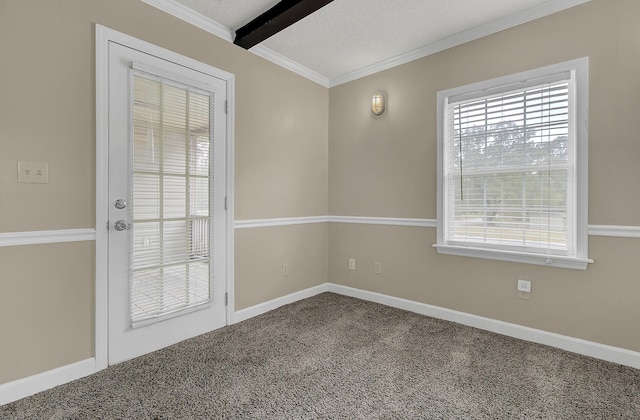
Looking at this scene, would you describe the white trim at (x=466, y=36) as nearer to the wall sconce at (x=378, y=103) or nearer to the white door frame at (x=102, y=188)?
the wall sconce at (x=378, y=103)

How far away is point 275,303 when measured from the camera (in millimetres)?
3199

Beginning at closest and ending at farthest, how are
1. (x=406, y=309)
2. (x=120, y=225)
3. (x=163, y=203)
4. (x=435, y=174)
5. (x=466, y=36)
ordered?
1. (x=120, y=225)
2. (x=163, y=203)
3. (x=466, y=36)
4. (x=435, y=174)
5. (x=406, y=309)

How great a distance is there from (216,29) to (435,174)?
→ 2.29 meters

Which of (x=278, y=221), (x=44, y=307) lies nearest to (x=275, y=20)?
(x=278, y=221)

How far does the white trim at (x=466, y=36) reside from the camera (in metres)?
2.32

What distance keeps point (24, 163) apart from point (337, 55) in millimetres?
2637

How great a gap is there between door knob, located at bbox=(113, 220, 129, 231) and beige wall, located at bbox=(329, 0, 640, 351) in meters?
2.27

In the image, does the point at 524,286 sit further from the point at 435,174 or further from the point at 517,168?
the point at 435,174

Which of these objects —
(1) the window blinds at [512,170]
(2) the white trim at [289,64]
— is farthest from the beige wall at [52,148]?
(1) the window blinds at [512,170]

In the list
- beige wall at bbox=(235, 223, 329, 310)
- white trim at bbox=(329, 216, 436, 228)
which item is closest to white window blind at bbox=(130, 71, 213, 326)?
beige wall at bbox=(235, 223, 329, 310)

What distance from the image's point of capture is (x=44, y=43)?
1.81 m

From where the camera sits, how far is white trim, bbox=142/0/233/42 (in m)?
2.28

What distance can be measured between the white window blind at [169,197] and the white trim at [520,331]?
1875mm

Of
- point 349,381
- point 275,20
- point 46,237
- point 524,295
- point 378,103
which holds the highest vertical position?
point 275,20
